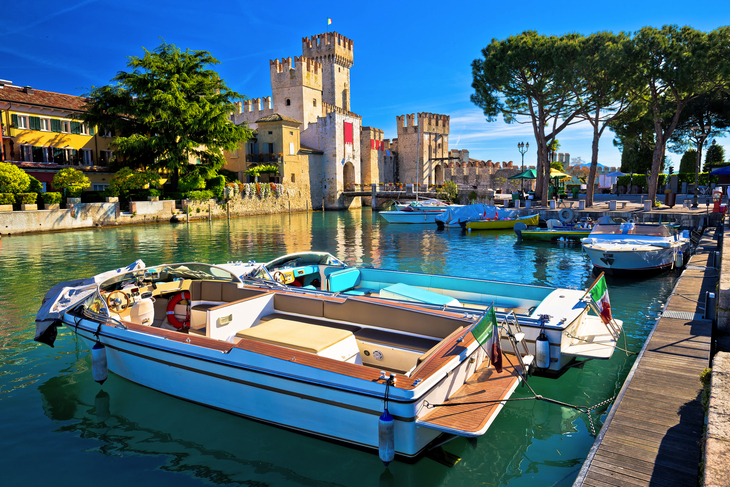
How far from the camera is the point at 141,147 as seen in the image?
3356 centimetres

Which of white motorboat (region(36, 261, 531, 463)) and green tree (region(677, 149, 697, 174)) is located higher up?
green tree (region(677, 149, 697, 174))

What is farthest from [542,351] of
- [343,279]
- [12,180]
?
[12,180]

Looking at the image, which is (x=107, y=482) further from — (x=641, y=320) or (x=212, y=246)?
(x=212, y=246)

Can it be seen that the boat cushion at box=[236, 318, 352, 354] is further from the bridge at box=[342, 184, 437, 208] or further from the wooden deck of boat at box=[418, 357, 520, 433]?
the bridge at box=[342, 184, 437, 208]

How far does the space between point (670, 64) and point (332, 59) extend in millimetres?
40670

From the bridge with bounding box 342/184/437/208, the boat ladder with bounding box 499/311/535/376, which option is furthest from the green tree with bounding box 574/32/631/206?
the boat ladder with bounding box 499/311/535/376

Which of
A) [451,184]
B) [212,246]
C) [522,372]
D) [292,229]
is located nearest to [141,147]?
[292,229]

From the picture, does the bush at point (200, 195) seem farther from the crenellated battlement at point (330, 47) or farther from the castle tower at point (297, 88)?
the crenellated battlement at point (330, 47)

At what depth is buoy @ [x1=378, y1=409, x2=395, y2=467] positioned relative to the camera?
Result: 4.12 m

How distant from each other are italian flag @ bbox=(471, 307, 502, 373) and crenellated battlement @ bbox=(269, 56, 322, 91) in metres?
51.6

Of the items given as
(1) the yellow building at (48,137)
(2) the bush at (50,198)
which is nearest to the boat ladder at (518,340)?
(2) the bush at (50,198)

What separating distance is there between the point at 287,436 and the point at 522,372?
9.21 feet

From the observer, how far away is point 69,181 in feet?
96.4

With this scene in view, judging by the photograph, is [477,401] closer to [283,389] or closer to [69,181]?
[283,389]
